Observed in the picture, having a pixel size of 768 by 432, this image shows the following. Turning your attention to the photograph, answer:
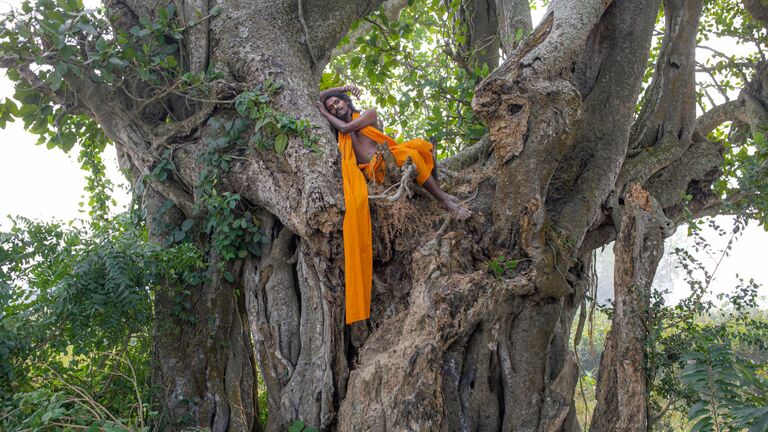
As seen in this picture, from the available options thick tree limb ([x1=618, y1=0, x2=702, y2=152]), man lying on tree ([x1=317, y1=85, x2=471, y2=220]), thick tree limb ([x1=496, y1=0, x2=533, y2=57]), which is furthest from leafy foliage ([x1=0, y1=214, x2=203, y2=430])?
thick tree limb ([x1=618, y1=0, x2=702, y2=152])

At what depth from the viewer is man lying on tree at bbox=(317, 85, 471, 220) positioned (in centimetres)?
442

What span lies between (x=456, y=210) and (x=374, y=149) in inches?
28.5

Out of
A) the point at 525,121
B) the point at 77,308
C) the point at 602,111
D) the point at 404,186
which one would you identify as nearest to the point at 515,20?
the point at 602,111

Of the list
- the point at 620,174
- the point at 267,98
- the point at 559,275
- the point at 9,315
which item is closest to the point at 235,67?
the point at 267,98

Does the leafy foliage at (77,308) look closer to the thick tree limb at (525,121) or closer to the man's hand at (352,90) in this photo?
the man's hand at (352,90)

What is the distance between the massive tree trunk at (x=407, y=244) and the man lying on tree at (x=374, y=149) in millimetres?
118

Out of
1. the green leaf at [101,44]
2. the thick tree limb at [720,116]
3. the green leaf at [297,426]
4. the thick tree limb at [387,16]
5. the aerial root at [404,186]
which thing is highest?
the thick tree limb at [387,16]

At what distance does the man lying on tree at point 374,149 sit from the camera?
14.5ft

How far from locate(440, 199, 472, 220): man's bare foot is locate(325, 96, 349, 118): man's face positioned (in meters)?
1.03

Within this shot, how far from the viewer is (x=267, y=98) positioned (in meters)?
4.50

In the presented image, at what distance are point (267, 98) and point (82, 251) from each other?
5.02 ft

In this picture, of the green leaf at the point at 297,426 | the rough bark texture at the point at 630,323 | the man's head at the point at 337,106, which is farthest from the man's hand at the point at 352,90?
the green leaf at the point at 297,426

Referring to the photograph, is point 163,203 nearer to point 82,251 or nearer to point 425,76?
point 82,251

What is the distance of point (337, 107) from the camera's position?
4.79m
